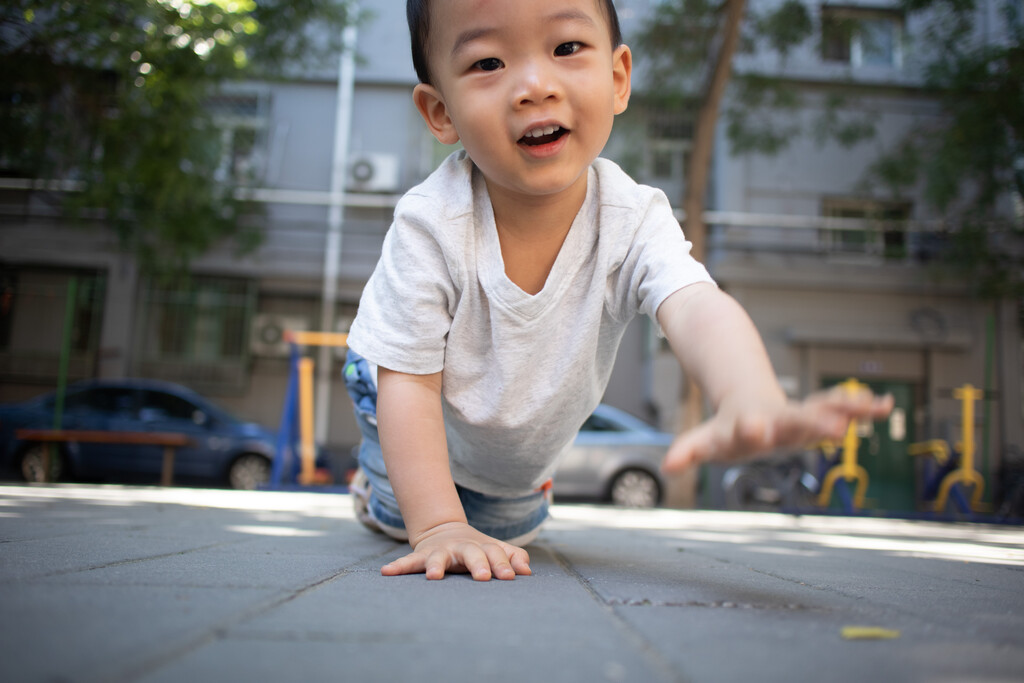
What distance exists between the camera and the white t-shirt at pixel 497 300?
5.01 feet

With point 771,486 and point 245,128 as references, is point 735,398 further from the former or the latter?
point 245,128

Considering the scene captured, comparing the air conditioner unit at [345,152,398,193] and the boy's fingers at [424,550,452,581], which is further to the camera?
the air conditioner unit at [345,152,398,193]

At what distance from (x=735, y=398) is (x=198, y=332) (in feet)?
37.3

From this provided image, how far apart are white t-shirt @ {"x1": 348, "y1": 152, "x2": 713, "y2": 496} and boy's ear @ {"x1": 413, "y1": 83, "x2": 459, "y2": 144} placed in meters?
0.07

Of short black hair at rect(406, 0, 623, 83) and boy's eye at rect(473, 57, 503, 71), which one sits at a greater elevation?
short black hair at rect(406, 0, 623, 83)

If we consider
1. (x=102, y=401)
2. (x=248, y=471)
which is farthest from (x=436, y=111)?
(x=102, y=401)

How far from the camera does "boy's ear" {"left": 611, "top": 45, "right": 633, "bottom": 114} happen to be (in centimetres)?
161

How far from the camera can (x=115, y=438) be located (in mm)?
8211

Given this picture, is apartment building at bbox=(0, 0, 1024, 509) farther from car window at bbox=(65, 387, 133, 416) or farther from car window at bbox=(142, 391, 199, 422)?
car window at bbox=(142, 391, 199, 422)

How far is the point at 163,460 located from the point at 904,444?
9183mm

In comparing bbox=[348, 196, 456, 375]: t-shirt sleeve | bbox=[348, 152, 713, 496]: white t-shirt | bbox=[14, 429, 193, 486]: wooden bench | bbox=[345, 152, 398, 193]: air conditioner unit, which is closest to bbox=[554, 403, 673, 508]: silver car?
bbox=[14, 429, 193, 486]: wooden bench

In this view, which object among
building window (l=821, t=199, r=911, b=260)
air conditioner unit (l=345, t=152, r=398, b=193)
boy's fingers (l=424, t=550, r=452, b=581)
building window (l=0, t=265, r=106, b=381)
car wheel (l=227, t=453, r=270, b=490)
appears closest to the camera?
boy's fingers (l=424, t=550, r=452, b=581)

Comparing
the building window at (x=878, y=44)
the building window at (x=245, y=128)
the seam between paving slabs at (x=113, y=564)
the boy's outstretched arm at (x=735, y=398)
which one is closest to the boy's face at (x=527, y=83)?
the boy's outstretched arm at (x=735, y=398)

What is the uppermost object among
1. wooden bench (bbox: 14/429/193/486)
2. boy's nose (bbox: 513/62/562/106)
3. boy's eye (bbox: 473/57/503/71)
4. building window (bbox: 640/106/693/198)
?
building window (bbox: 640/106/693/198)
